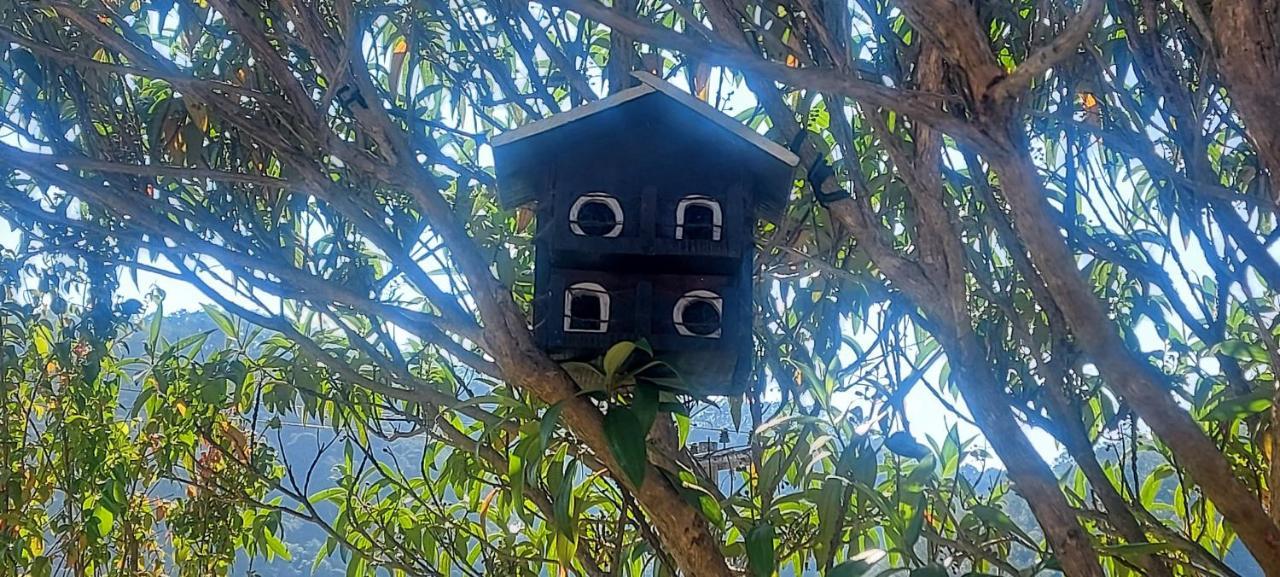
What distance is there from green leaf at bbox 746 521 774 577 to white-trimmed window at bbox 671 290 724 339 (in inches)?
6.2

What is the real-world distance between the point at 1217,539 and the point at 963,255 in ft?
1.86

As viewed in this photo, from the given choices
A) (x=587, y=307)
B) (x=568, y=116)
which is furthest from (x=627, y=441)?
(x=568, y=116)

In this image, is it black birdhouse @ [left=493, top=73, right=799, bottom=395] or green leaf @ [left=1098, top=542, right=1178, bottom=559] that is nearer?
green leaf @ [left=1098, top=542, right=1178, bottom=559]

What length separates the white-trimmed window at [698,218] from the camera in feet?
2.96

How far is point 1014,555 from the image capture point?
1.51m

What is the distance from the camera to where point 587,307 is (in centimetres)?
89

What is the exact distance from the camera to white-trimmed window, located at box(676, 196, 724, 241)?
901mm

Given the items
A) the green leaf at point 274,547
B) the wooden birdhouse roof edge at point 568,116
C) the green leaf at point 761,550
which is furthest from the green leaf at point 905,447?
the green leaf at point 274,547

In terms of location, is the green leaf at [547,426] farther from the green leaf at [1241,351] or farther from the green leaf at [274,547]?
the green leaf at [274,547]

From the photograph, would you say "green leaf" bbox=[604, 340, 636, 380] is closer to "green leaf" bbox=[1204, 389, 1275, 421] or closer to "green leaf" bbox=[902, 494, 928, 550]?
"green leaf" bbox=[902, 494, 928, 550]

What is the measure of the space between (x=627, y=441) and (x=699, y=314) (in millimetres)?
175

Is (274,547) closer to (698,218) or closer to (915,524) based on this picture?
(698,218)

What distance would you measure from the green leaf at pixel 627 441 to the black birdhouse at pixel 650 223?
95 mm

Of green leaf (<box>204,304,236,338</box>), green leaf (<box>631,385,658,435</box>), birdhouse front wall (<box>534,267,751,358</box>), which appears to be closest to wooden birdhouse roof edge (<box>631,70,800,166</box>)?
birdhouse front wall (<box>534,267,751,358</box>)
